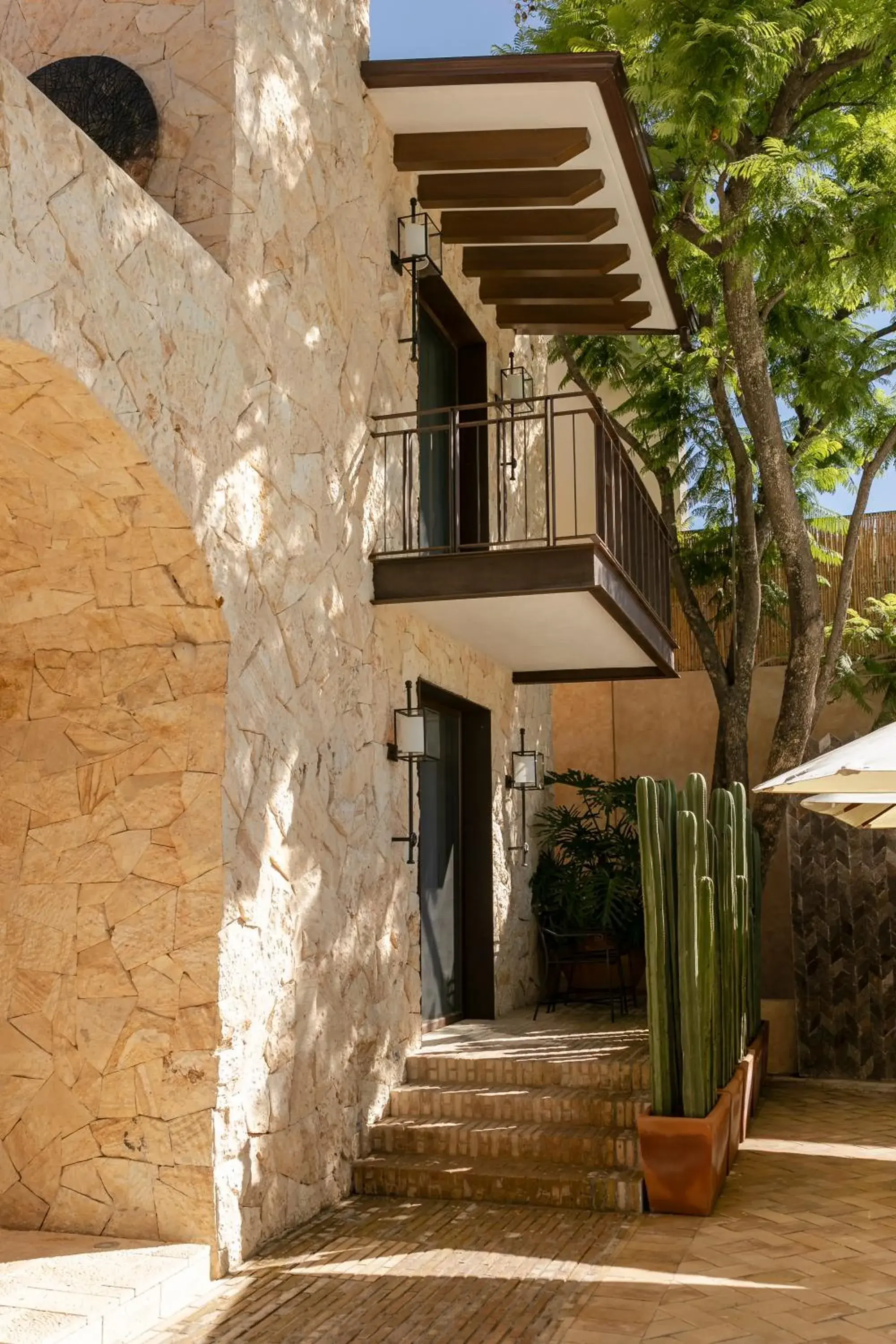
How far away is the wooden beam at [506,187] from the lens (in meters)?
8.11

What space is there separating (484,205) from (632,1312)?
6.54 m

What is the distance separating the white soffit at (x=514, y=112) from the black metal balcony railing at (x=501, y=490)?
1.49 meters

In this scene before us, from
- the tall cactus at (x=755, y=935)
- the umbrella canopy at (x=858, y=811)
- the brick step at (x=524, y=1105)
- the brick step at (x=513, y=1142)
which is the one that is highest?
the umbrella canopy at (x=858, y=811)

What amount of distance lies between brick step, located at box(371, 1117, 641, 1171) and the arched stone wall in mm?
1703

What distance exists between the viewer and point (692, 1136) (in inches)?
233

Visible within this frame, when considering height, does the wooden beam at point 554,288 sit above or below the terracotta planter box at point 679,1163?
above

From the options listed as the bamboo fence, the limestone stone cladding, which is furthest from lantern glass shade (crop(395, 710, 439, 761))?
the bamboo fence

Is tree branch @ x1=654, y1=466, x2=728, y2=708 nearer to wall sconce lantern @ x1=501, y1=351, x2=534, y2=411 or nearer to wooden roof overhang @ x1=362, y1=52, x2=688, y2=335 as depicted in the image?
wall sconce lantern @ x1=501, y1=351, x2=534, y2=411

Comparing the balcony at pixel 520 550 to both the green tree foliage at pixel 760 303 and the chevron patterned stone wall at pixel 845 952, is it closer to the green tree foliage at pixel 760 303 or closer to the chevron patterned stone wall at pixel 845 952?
the green tree foliage at pixel 760 303

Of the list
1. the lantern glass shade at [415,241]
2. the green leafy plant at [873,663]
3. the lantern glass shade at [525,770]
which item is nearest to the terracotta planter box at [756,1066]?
the lantern glass shade at [525,770]

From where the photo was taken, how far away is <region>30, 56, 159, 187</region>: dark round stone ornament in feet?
19.1

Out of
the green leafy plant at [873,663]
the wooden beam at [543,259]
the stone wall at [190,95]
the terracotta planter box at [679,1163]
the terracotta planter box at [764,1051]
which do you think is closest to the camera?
the stone wall at [190,95]

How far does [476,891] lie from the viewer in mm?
9211

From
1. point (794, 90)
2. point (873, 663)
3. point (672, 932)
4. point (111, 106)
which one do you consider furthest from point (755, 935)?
point (111, 106)
